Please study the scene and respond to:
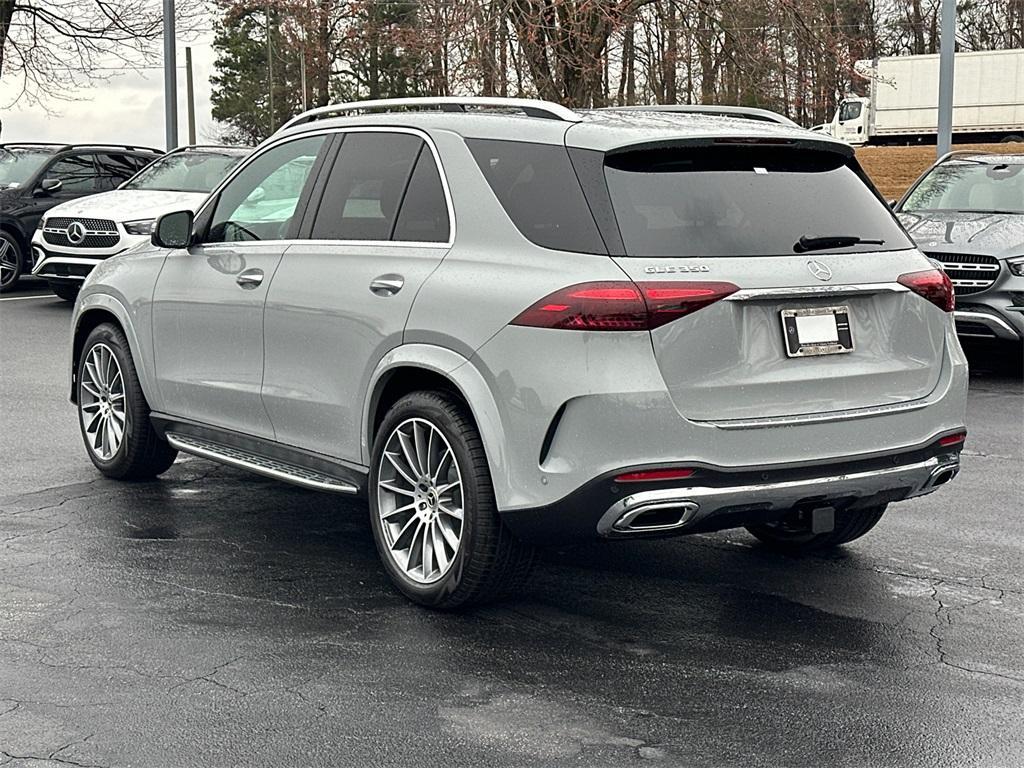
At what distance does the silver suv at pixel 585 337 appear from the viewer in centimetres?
476

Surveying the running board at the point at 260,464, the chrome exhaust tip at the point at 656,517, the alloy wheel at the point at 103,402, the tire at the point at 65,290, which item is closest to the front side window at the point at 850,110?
the tire at the point at 65,290

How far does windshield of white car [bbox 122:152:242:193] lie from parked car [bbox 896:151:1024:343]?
8.07 metres

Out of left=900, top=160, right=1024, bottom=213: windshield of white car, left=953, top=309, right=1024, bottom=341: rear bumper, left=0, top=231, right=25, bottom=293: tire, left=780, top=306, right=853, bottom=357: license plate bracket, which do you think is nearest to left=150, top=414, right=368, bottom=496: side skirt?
left=780, top=306, right=853, bottom=357: license plate bracket

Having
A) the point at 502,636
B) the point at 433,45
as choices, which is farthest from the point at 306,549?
the point at 433,45

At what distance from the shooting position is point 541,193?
5.11 meters

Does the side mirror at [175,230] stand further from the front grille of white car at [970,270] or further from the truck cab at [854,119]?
the truck cab at [854,119]

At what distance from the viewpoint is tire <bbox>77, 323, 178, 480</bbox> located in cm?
734

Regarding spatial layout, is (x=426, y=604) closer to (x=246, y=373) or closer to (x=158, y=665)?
(x=158, y=665)

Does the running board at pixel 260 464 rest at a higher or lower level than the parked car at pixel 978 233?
lower

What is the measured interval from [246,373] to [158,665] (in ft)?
5.93

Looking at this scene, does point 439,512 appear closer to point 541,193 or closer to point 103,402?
point 541,193

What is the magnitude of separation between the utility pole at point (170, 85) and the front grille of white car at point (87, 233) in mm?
9424

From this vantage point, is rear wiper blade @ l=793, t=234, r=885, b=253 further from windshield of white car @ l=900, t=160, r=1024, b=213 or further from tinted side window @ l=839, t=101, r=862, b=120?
tinted side window @ l=839, t=101, r=862, b=120

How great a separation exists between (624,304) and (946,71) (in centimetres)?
1650
